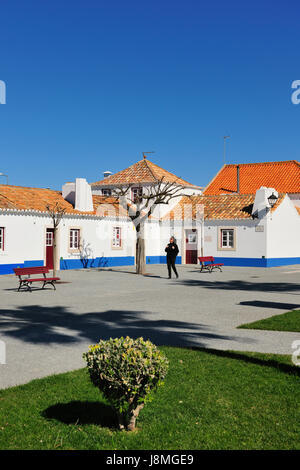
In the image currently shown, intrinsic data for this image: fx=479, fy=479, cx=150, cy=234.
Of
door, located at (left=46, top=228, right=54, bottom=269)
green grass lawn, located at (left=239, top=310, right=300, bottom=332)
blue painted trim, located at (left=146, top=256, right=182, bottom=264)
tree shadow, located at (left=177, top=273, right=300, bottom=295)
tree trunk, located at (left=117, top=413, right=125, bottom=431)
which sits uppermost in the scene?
door, located at (left=46, top=228, right=54, bottom=269)

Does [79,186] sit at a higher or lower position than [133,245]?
higher

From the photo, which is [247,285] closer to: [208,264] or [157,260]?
[208,264]

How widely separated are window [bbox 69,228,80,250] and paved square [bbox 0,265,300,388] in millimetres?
10214

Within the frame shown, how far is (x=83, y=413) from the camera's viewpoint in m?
5.14

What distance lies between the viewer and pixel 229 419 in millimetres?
4926

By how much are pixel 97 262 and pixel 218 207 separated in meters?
10.2

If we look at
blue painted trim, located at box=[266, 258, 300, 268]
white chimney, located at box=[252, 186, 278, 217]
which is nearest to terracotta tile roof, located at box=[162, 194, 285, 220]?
white chimney, located at box=[252, 186, 278, 217]

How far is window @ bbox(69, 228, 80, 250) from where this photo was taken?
97.9ft

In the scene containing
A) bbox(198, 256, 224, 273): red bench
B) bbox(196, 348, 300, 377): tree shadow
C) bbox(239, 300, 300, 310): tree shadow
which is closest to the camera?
bbox(196, 348, 300, 377): tree shadow

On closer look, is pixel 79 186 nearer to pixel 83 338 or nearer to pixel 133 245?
pixel 133 245

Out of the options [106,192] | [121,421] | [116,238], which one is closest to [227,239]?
[116,238]

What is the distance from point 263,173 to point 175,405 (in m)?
42.4

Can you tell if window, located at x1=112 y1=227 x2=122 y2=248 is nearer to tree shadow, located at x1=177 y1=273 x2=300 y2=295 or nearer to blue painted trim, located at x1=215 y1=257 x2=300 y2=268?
blue painted trim, located at x1=215 y1=257 x2=300 y2=268

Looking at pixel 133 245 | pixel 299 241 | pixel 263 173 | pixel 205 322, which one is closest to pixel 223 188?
pixel 263 173
